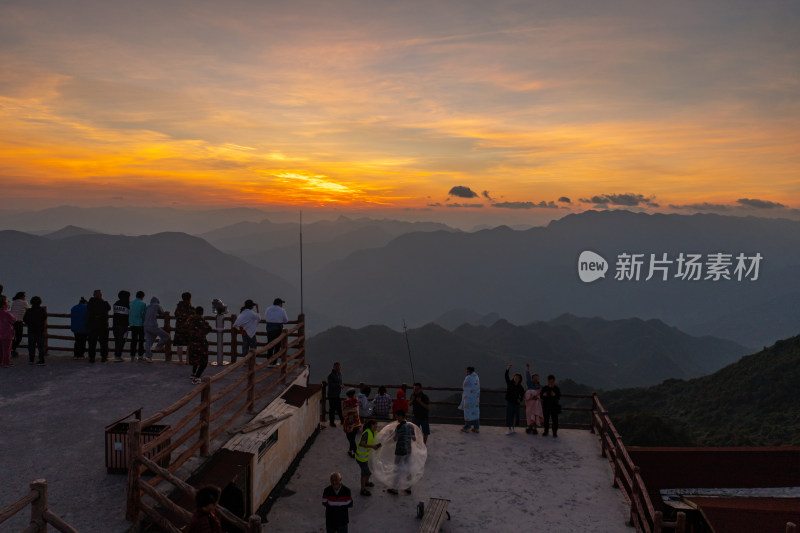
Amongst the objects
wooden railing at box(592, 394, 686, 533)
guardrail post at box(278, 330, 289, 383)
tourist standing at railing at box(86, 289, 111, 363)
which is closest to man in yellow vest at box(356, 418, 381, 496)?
guardrail post at box(278, 330, 289, 383)

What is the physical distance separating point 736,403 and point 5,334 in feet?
209

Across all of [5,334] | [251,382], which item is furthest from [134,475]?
[5,334]

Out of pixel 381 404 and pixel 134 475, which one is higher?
pixel 134 475

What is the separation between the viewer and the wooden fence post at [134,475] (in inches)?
273

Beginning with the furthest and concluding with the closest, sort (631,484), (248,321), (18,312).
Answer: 1. (18,312)
2. (248,321)
3. (631,484)

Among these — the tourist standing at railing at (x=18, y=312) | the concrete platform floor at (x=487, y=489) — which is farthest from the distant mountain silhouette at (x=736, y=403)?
the tourist standing at railing at (x=18, y=312)

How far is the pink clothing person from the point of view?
1443 centimetres

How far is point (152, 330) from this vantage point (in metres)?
14.5

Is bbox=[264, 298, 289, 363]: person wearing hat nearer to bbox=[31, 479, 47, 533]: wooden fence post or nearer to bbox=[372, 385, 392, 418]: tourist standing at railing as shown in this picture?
bbox=[372, 385, 392, 418]: tourist standing at railing

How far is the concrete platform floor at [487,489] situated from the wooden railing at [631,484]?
0.74 feet

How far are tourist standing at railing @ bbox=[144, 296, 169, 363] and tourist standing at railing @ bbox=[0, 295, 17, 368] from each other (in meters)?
3.29

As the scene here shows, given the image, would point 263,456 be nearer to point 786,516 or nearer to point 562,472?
point 562,472

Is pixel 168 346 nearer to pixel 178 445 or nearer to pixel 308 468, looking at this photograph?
pixel 308 468

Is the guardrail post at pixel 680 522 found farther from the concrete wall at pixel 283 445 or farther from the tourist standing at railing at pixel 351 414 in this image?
the concrete wall at pixel 283 445
